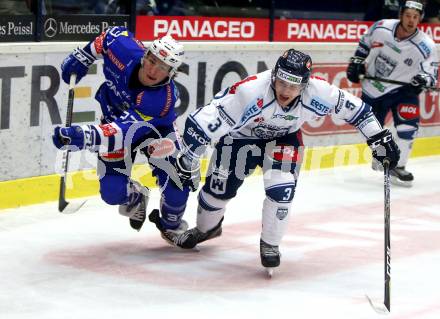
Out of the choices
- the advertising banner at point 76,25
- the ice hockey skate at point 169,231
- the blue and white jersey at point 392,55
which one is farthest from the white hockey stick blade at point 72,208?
the blue and white jersey at point 392,55

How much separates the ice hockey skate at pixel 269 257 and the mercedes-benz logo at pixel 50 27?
2404 mm

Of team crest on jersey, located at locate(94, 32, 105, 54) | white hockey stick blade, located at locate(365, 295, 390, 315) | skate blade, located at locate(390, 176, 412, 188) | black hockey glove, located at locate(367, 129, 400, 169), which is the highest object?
team crest on jersey, located at locate(94, 32, 105, 54)

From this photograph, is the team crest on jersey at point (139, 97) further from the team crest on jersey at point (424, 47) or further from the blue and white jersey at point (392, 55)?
the team crest on jersey at point (424, 47)

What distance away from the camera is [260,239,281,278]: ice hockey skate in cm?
489

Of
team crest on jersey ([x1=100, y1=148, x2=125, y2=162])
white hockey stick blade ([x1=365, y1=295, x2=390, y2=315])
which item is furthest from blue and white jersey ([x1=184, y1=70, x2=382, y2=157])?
white hockey stick blade ([x1=365, y1=295, x2=390, y2=315])

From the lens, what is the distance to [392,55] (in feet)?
25.5

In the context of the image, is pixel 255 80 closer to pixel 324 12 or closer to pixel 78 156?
pixel 78 156

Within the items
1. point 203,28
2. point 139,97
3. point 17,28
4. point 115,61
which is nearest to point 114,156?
point 139,97

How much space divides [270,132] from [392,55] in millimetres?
3108

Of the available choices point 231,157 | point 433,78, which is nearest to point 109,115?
point 231,157

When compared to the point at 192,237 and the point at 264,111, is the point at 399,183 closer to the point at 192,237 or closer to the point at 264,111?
the point at 192,237

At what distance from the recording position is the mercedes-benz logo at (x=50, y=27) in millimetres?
6551

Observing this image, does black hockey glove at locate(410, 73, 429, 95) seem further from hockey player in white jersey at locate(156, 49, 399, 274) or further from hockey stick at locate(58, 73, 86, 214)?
hockey stick at locate(58, 73, 86, 214)

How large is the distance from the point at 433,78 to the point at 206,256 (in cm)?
303
